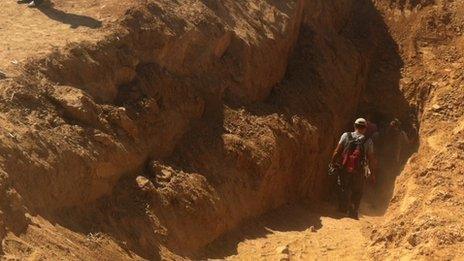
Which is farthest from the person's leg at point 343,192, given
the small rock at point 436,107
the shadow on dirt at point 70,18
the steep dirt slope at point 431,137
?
the shadow on dirt at point 70,18

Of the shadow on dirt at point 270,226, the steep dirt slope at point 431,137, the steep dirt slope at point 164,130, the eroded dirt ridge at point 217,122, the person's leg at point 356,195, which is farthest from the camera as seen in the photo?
the person's leg at point 356,195

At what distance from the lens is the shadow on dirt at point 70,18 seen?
7.38 m

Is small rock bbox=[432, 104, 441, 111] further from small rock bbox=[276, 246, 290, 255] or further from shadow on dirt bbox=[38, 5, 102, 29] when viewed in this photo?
shadow on dirt bbox=[38, 5, 102, 29]

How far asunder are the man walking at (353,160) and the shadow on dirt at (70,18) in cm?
334

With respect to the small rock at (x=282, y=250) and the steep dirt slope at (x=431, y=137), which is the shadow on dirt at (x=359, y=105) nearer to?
the steep dirt slope at (x=431, y=137)

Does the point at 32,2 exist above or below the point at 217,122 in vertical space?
above

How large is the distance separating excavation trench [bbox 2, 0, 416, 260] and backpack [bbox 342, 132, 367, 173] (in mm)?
753

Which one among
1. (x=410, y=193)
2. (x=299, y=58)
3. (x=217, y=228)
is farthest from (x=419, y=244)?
(x=299, y=58)

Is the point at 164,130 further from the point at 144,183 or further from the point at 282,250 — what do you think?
the point at 282,250

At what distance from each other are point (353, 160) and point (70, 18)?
3867mm

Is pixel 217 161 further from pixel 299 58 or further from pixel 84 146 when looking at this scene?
pixel 299 58

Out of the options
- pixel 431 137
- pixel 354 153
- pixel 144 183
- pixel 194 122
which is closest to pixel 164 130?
pixel 194 122

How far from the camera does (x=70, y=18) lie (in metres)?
7.64

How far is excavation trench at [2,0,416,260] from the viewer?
5.71 metres
